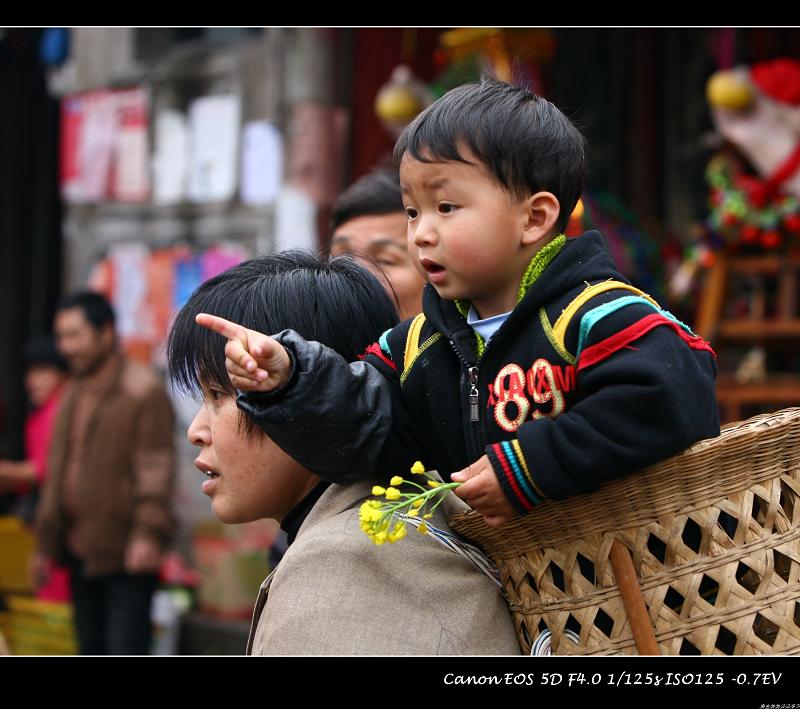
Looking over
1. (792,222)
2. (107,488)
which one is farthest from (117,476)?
(792,222)

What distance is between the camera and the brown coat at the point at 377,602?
1543mm

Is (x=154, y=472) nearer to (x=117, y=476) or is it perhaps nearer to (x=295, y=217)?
(x=117, y=476)

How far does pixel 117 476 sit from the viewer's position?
5.50 meters

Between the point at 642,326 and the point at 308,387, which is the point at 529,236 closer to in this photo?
the point at 642,326

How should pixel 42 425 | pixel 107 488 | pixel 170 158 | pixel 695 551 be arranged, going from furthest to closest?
pixel 170 158 < pixel 42 425 < pixel 107 488 < pixel 695 551

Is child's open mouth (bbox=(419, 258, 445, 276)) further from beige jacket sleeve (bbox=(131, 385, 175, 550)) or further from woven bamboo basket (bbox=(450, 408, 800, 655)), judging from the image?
beige jacket sleeve (bbox=(131, 385, 175, 550))

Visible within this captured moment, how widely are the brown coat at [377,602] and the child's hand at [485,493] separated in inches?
6.7

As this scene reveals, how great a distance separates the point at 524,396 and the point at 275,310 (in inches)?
19.5

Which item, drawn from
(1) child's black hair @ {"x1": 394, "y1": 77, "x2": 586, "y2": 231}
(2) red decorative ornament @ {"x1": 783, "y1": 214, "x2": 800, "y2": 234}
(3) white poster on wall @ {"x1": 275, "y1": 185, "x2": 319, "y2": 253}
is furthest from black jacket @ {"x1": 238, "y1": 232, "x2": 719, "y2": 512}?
(3) white poster on wall @ {"x1": 275, "y1": 185, "x2": 319, "y2": 253}

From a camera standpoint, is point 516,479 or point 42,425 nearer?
point 516,479

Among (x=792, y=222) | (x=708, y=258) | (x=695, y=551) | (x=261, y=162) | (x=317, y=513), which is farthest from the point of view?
(x=261, y=162)

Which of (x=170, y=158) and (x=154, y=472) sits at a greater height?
(x=170, y=158)

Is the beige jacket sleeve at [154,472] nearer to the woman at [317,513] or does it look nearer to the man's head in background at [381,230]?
the man's head in background at [381,230]

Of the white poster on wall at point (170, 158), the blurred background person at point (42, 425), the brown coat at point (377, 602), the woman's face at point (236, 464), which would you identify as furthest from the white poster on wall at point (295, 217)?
the brown coat at point (377, 602)
